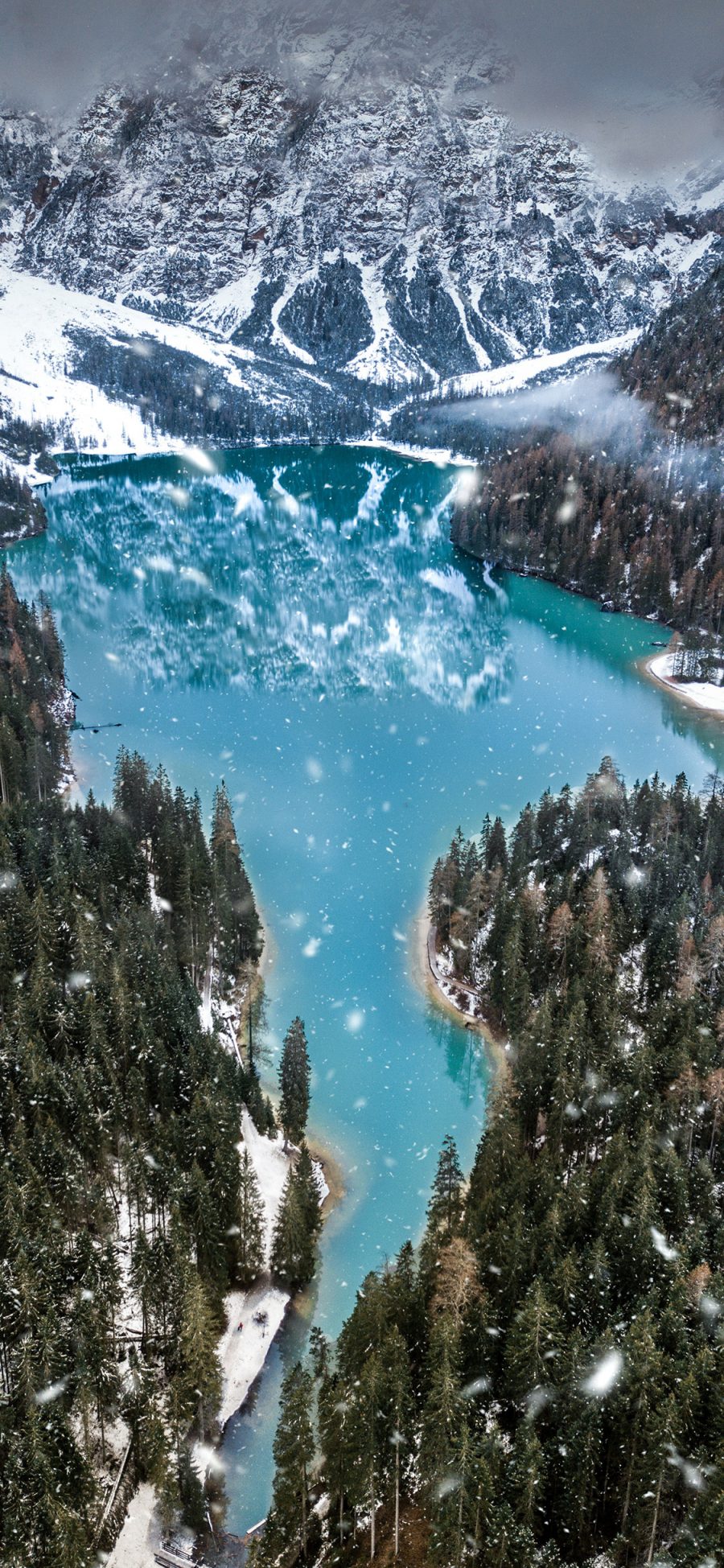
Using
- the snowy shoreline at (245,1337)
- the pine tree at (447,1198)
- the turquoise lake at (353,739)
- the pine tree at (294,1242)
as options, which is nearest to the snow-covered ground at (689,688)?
the turquoise lake at (353,739)

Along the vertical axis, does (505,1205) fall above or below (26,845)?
below

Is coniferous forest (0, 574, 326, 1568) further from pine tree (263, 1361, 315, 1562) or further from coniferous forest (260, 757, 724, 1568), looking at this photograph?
coniferous forest (260, 757, 724, 1568)

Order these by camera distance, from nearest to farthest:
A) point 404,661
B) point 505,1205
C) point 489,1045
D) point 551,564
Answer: point 505,1205, point 489,1045, point 404,661, point 551,564

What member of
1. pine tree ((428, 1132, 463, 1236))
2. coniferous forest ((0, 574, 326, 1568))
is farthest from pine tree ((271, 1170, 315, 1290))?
pine tree ((428, 1132, 463, 1236))

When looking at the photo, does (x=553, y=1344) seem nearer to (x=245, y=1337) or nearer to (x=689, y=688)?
(x=245, y=1337)

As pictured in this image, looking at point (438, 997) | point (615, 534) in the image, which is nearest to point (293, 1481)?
point (438, 997)

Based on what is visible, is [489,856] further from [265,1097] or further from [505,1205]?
[505,1205]

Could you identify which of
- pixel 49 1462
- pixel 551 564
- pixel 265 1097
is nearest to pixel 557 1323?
pixel 49 1462

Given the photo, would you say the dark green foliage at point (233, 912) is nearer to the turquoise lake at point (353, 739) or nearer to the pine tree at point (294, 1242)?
the turquoise lake at point (353, 739)
